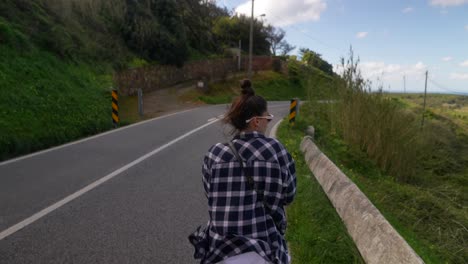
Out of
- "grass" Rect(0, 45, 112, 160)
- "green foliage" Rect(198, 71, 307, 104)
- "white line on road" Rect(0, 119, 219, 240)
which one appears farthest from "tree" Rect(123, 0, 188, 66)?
"white line on road" Rect(0, 119, 219, 240)

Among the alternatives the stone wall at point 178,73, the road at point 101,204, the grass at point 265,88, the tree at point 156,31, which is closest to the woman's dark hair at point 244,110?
the road at point 101,204

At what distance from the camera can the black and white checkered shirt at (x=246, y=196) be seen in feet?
7.20

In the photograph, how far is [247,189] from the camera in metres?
2.20

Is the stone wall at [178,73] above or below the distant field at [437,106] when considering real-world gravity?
above

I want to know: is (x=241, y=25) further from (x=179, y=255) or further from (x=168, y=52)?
(x=179, y=255)

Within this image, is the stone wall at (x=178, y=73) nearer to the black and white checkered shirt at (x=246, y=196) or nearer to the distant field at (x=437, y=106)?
the distant field at (x=437, y=106)

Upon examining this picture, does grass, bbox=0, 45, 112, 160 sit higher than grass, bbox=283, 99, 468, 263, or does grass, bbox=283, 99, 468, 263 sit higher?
grass, bbox=0, 45, 112, 160

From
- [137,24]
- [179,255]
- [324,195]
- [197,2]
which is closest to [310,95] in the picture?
[324,195]

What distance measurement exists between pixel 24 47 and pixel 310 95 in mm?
10652

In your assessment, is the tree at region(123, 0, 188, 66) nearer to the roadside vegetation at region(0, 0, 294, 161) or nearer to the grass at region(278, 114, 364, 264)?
the roadside vegetation at region(0, 0, 294, 161)

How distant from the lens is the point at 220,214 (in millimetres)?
2244

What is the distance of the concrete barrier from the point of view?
2678 millimetres

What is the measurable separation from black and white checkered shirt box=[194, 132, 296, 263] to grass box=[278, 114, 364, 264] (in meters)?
1.63

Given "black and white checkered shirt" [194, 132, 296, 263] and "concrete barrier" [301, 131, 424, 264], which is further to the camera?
"concrete barrier" [301, 131, 424, 264]
